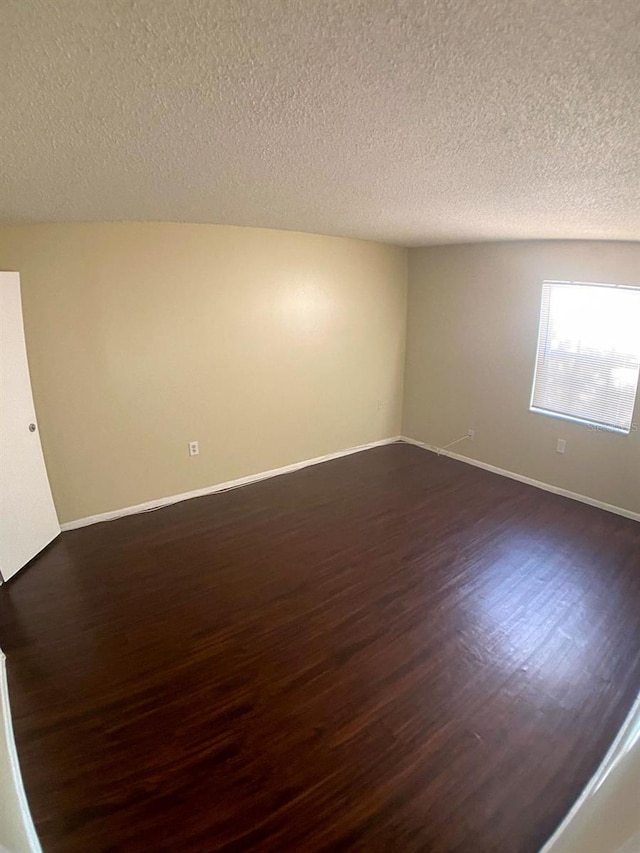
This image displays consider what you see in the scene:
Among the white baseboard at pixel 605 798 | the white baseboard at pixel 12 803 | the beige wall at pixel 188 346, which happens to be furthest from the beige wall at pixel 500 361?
the white baseboard at pixel 12 803

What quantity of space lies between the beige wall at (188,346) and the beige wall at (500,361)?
56 cm

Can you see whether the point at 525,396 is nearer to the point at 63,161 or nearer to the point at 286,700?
the point at 286,700

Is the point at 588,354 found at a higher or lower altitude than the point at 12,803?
higher

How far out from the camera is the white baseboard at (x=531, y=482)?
363cm

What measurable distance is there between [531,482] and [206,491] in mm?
3207

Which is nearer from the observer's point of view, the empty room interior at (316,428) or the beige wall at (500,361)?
the empty room interior at (316,428)

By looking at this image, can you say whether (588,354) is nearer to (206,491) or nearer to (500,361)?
(500,361)

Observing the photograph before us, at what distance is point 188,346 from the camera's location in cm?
361

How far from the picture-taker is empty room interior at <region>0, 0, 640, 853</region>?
967 mm

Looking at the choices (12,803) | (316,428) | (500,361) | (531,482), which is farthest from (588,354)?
(12,803)

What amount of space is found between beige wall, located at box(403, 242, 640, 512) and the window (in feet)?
0.30

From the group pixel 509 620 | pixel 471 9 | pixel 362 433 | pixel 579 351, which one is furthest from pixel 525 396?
pixel 471 9

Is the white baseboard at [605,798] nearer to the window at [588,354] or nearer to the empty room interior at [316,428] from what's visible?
the empty room interior at [316,428]

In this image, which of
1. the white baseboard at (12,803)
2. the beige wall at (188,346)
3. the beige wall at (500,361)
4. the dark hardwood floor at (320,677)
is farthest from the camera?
the beige wall at (500,361)
